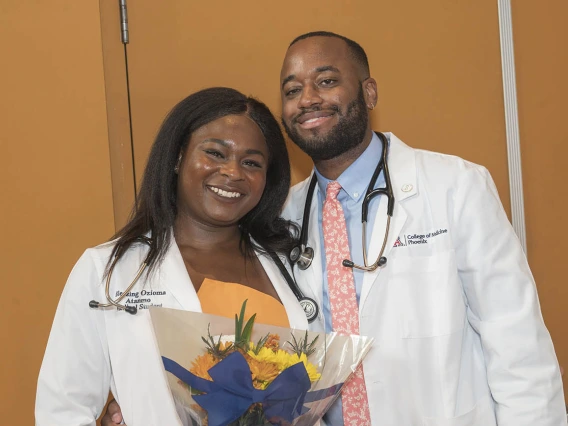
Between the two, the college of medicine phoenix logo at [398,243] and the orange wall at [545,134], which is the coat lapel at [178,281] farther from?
the orange wall at [545,134]

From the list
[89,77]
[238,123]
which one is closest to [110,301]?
[238,123]

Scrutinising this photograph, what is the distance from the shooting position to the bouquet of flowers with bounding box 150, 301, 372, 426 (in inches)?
62.4

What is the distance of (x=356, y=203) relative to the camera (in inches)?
96.1

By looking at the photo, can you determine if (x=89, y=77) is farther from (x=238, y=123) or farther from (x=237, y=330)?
(x=237, y=330)

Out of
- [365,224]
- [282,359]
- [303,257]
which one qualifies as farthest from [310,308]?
[282,359]

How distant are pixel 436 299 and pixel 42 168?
153 cm

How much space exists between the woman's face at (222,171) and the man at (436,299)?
252 millimetres

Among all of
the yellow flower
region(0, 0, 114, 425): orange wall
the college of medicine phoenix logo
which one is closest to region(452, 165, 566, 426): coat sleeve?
the college of medicine phoenix logo

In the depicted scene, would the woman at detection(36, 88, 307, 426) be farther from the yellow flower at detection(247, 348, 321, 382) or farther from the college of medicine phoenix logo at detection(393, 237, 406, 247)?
the yellow flower at detection(247, 348, 321, 382)

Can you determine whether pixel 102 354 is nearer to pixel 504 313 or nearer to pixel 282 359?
pixel 282 359

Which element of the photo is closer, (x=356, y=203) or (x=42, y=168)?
(x=356, y=203)

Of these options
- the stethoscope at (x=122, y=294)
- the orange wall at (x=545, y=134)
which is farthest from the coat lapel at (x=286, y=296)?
the orange wall at (x=545, y=134)

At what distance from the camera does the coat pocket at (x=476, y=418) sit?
2188 mm

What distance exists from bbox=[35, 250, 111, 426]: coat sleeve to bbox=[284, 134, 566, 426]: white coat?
710mm
